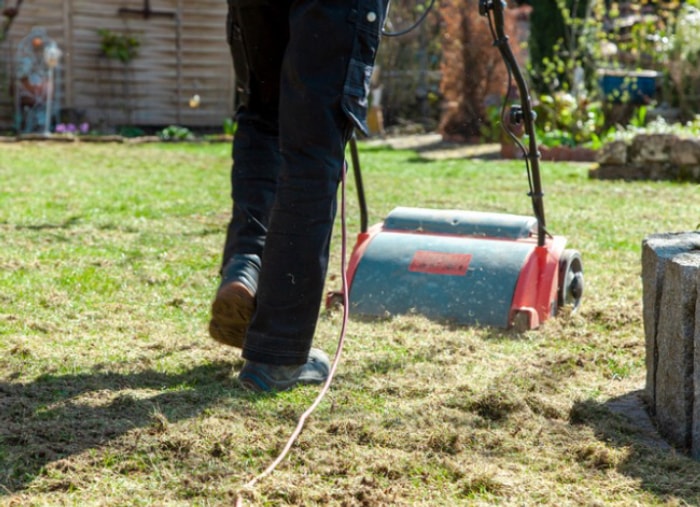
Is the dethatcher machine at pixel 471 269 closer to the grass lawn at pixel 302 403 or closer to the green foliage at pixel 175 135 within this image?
the grass lawn at pixel 302 403

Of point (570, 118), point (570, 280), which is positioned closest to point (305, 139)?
point (570, 280)

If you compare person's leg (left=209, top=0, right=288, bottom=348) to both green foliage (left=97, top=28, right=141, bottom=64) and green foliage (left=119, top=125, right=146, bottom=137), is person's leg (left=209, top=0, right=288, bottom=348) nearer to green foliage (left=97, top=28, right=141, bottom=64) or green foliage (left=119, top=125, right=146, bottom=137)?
green foliage (left=119, top=125, right=146, bottom=137)

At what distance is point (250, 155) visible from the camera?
2.65 m

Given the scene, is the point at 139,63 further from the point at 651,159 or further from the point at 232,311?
the point at 232,311

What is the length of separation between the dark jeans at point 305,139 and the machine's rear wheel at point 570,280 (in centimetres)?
126

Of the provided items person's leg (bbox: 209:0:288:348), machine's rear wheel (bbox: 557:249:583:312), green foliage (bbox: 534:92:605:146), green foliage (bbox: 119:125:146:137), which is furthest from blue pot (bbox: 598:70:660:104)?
person's leg (bbox: 209:0:288:348)

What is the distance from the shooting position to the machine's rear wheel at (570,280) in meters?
3.46

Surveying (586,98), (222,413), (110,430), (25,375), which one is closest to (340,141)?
(222,413)

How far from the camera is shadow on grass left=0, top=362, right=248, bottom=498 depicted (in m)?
1.97

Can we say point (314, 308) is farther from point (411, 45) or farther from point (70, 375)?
point (411, 45)

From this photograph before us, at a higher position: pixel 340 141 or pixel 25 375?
pixel 340 141

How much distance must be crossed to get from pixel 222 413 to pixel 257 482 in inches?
16.4

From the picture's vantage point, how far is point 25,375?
258 centimetres

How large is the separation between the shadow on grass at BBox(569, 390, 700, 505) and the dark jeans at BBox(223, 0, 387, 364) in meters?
0.68
